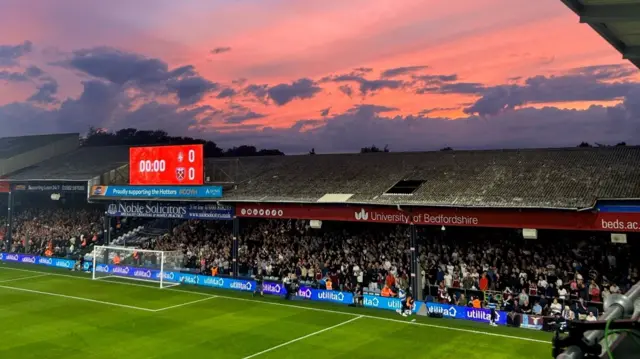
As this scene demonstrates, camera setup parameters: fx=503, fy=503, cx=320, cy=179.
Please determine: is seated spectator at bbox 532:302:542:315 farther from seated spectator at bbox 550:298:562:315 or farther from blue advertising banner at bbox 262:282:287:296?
blue advertising banner at bbox 262:282:287:296

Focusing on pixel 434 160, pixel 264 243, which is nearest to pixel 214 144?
pixel 264 243

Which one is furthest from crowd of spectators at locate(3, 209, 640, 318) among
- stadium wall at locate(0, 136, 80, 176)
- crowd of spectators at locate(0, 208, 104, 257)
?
stadium wall at locate(0, 136, 80, 176)

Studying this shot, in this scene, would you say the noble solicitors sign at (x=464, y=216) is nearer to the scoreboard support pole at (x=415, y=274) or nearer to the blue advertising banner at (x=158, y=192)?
the scoreboard support pole at (x=415, y=274)

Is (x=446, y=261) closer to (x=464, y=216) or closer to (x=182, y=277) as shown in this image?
(x=464, y=216)

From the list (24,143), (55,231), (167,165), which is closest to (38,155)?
(24,143)

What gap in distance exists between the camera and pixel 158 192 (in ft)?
117

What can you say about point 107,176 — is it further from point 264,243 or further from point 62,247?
point 264,243

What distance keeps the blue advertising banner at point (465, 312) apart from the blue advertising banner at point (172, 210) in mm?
14625

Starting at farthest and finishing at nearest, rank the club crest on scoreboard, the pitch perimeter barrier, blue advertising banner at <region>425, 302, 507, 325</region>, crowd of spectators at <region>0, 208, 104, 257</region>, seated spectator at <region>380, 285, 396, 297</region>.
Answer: crowd of spectators at <region>0, 208, 104, 257</region>, the club crest on scoreboard, seated spectator at <region>380, 285, 396, 297</region>, the pitch perimeter barrier, blue advertising banner at <region>425, 302, 507, 325</region>

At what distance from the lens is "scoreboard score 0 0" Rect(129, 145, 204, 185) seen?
112 ft

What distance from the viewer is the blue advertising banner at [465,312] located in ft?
73.8

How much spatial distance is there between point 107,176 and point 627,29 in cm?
3949

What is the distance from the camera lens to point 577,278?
74.5ft

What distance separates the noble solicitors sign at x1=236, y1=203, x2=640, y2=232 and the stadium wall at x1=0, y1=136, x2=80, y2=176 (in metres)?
32.1
